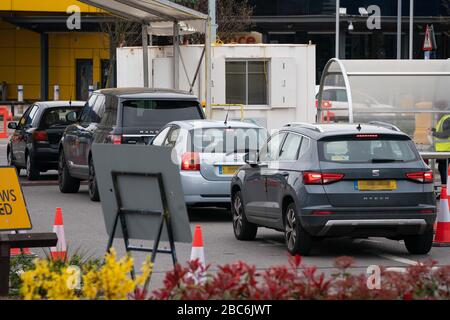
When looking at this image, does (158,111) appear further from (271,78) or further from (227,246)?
(271,78)

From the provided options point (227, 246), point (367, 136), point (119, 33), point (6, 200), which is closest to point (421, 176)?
point (367, 136)

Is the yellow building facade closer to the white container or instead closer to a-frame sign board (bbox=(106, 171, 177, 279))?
the white container

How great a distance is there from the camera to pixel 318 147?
13.8 metres

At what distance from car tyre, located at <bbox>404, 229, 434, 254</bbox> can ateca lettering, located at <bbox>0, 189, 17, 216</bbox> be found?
4.60 metres

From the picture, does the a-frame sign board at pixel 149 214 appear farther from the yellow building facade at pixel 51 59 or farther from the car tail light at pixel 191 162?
the yellow building facade at pixel 51 59

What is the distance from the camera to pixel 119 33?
2101 inches

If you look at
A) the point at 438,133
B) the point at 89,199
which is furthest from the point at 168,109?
the point at 438,133

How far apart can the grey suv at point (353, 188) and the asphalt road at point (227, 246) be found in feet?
1.08

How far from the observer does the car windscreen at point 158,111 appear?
20.2 m

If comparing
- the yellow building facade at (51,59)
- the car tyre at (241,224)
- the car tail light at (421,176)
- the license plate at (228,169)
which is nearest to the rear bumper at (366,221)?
the car tail light at (421,176)

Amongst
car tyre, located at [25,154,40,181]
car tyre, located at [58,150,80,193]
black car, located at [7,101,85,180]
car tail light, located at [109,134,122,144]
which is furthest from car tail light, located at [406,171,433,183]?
car tyre, located at [25,154,40,181]

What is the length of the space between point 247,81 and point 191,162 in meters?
11.0
